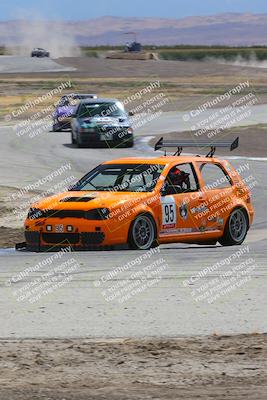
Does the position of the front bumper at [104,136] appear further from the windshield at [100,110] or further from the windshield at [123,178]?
the windshield at [123,178]

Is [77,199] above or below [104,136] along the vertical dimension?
above

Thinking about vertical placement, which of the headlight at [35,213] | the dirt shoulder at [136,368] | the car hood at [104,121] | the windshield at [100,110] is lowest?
the dirt shoulder at [136,368]

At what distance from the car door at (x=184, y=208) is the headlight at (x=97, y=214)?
0.89 meters

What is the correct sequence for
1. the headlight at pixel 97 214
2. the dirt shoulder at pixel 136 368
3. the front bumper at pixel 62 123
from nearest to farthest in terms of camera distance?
1. the dirt shoulder at pixel 136 368
2. the headlight at pixel 97 214
3. the front bumper at pixel 62 123

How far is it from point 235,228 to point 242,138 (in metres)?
22.0

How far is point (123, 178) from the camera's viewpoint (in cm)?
1591

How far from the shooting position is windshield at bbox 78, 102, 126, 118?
35250 millimetres

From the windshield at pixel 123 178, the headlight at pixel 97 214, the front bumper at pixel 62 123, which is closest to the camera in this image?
the headlight at pixel 97 214

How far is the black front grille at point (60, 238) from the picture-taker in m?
15.0

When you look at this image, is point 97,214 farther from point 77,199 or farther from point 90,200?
point 77,199

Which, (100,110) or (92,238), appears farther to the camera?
(100,110)

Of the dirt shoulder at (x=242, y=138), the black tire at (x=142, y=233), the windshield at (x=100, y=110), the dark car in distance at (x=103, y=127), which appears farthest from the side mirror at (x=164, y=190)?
the windshield at (x=100, y=110)

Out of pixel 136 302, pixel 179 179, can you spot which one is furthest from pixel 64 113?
pixel 136 302

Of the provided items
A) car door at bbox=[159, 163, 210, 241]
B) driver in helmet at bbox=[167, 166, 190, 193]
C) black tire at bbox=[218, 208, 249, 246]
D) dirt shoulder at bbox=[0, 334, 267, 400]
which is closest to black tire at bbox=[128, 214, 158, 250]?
car door at bbox=[159, 163, 210, 241]
